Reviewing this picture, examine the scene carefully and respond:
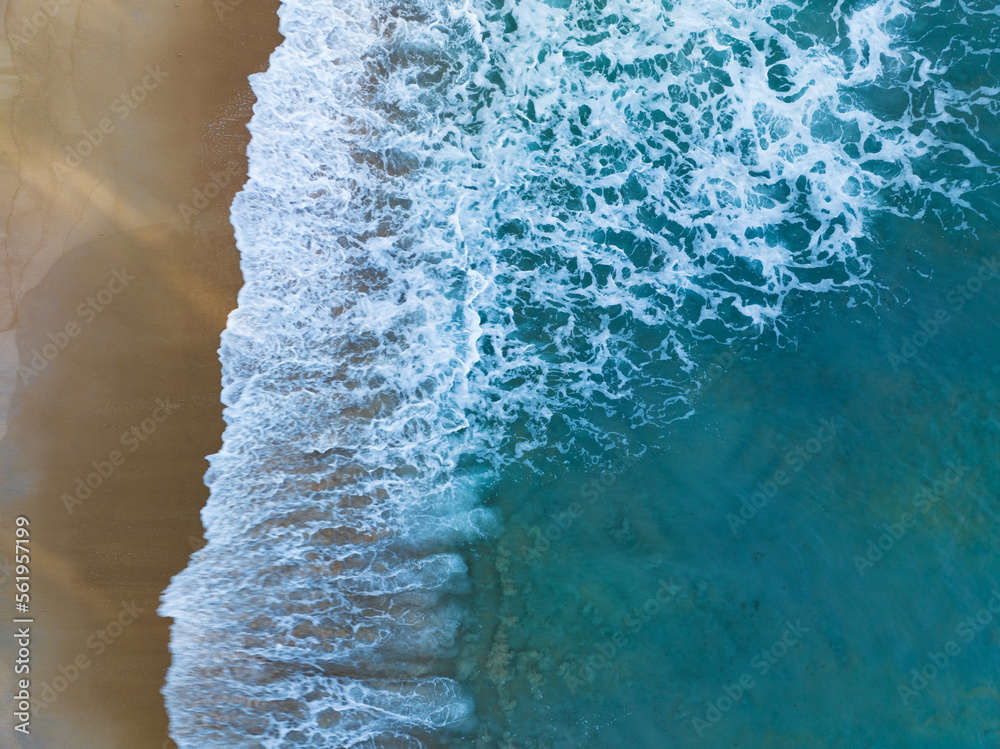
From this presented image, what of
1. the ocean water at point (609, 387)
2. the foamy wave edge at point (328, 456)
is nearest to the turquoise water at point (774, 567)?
the ocean water at point (609, 387)

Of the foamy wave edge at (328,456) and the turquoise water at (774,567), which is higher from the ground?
the foamy wave edge at (328,456)

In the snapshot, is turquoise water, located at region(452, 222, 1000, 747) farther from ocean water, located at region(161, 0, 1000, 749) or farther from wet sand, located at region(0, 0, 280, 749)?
wet sand, located at region(0, 0, 280, 749)

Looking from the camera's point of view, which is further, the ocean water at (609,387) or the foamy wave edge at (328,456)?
the ocean water at (609,387)

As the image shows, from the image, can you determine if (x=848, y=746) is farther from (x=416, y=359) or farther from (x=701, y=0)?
(x=701, y=0)

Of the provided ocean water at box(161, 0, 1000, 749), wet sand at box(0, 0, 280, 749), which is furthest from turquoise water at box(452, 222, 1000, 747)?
wet sand at box(0, 0, 280, 749)

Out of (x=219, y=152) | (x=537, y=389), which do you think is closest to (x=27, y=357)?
(x=219, y=152)

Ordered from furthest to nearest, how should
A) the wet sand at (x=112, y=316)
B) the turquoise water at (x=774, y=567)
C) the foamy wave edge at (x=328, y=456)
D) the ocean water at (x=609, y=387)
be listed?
the turquoise water at (x=774, y=567)
the ocean water at (x=609, y=387)
the foamy wave edge at (x=328, y=456)
the wet sand at (x=112, y=316)

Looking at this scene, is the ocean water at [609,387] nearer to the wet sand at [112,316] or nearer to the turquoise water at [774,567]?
the turquoise water at [774,567]
